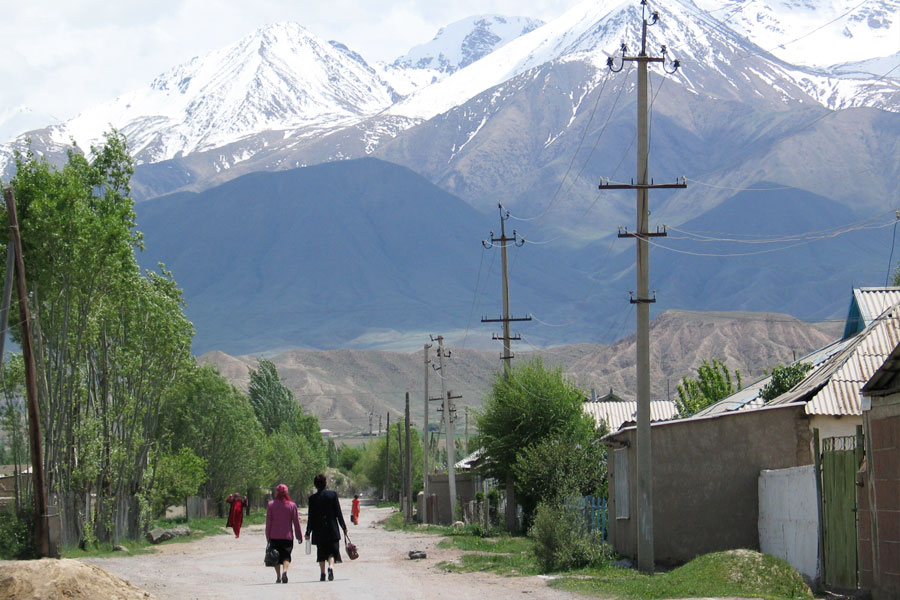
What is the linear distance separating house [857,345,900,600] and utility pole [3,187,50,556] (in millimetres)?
17602

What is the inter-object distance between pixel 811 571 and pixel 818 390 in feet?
16.8

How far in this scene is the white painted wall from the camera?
19.2 m

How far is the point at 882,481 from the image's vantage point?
1608 centimetres

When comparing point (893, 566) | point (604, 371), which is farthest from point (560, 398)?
point (604, 371)

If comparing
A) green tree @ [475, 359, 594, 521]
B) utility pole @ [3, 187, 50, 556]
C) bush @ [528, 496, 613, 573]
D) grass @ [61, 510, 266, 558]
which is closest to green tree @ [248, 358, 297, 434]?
grass @ [61, 510, 266, 558]

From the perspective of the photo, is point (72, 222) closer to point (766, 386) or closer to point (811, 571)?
point (766, 386)

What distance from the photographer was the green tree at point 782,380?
2984 cm

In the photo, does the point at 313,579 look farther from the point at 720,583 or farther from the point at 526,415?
the point at 526,415

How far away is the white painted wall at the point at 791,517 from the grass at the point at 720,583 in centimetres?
87

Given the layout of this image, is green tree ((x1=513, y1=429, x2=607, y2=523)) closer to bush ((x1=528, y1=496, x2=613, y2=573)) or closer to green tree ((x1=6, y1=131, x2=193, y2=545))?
bush ((x1=528, y1=496, x2=613, y2=573))

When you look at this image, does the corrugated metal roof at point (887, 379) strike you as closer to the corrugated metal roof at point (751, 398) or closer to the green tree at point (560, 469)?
the corrugated metal roof at point (751, 398)

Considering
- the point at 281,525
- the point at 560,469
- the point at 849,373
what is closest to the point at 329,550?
the point at 281,525

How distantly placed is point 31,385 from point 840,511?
675 inches

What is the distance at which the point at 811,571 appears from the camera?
19.1m
